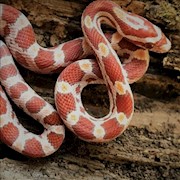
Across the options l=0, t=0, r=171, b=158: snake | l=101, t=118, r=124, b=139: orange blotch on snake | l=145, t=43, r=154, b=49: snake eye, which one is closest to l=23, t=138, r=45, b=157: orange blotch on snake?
l=0, t=0, r=171, b=158: snake

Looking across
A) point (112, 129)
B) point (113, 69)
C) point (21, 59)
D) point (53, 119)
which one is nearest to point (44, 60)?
point (21, 59)

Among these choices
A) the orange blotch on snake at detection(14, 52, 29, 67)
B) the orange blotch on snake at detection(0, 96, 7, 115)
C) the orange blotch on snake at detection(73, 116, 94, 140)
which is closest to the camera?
the orange blotch on snake at detection(73, 116, 94, 140)

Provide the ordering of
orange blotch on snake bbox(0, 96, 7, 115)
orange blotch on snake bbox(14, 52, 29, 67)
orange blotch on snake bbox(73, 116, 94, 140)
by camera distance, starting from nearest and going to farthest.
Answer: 1. orange blotch on snake bbox(73, 116, 94, 140)
2. orange blotch on snake bbox(0, 96, 7, 115)
3. orange blotch on snake bbox(14, 52, 29, 67)

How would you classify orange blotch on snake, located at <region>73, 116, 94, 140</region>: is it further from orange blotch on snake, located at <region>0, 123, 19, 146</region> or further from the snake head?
the snake head

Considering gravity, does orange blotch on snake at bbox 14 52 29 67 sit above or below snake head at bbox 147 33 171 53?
below

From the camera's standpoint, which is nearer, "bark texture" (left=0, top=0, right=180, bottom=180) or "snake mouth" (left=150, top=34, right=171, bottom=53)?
"snake mouth" (left=150, top=34, right=171, bottom=53)

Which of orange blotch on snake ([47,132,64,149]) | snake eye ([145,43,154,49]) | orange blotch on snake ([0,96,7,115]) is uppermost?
snake eye ([145,43,154,49])

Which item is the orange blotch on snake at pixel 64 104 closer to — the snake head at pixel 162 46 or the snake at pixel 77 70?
the snake at pixel 77 70
